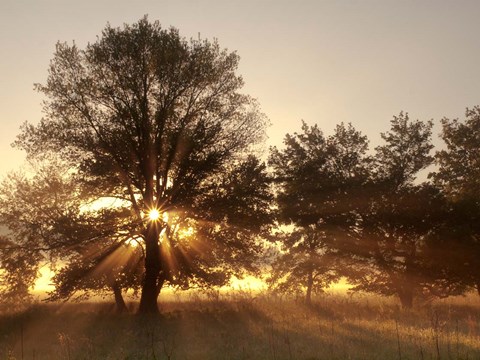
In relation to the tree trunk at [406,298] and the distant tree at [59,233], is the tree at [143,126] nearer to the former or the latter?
the distant tree at [59,233]

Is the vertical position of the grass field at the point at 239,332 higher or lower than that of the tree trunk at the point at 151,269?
lower

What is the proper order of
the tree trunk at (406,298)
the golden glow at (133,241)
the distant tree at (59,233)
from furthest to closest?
the tree trunk at (406,298) < the golden glow at (133,241) < the distant tree at (59,233)

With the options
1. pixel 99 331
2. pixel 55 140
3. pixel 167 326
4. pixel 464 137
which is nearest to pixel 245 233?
pixel 167 326

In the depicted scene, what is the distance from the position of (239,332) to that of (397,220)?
46.2ft

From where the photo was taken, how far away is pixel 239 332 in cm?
1797

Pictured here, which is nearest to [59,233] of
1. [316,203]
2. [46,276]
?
[46,276]

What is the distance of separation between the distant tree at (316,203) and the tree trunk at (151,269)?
29.3ft

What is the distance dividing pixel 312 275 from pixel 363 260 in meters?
4.78

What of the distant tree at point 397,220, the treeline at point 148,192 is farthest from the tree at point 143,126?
the distant tree at point 397,220

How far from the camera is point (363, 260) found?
28922 millimetres

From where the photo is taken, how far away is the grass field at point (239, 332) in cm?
1353

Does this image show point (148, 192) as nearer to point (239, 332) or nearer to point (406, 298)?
point (239, 332)

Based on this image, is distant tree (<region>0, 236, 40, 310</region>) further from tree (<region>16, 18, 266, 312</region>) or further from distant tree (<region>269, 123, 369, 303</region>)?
distant tree (<region>269, 123, 369, 303</region>)

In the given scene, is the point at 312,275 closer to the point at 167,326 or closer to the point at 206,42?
the point at 167,326
